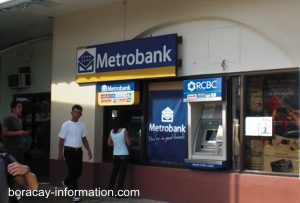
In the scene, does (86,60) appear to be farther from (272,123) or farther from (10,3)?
(272,123)

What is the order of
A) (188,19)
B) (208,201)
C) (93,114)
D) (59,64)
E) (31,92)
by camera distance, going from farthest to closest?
(31,92)
(59,64)
(93,114)
(188,19)
(208,201)

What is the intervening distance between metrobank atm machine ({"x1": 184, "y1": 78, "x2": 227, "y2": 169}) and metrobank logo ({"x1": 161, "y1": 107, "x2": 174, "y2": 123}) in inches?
21.7

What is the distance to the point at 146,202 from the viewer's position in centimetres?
824

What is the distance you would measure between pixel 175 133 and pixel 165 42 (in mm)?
1667

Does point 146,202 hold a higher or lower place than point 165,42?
lower

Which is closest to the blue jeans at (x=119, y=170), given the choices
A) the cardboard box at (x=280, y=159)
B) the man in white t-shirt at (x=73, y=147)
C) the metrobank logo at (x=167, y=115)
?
the man in white t-shirt at (x=73, y=147)

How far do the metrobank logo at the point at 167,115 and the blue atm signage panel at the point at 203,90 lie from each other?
606mm

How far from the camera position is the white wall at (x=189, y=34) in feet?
22.8

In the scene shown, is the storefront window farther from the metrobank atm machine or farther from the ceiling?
the ceiling

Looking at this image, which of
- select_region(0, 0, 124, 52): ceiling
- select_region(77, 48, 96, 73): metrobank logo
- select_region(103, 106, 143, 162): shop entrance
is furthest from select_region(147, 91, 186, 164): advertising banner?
select_region(0, 0, 124, 52): ceiling

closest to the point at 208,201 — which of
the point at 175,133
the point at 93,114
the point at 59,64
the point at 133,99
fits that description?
the point at 175,133

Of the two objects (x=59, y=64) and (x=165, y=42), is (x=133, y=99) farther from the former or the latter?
(x=59, y=64)

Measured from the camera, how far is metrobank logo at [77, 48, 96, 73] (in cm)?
938

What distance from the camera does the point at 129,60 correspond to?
28.7 ft
